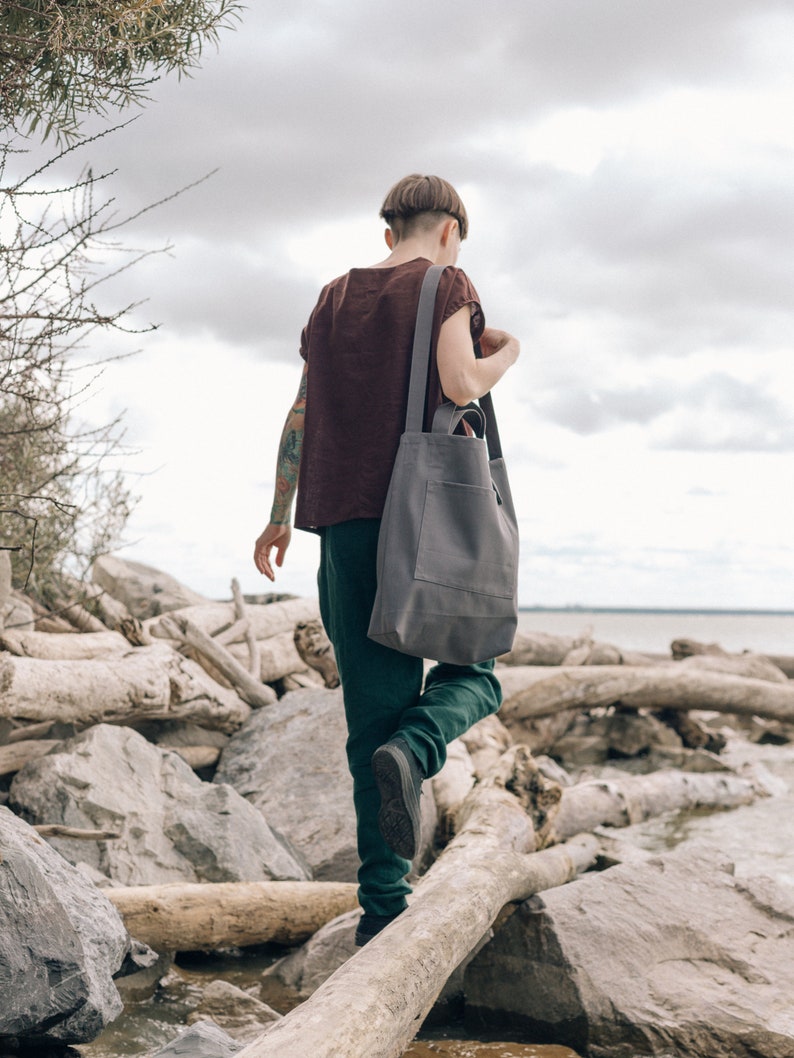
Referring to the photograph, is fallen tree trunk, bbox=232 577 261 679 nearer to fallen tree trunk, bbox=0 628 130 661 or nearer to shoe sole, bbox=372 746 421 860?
fallen tree trunk, bbox=0 628 130 661

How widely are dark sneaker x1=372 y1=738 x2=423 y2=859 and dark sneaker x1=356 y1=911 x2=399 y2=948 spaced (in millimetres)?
403

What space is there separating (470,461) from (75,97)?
3299 mm

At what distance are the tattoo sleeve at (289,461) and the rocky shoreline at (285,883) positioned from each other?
1.49 m

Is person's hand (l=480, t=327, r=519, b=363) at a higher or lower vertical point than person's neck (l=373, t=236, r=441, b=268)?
lower

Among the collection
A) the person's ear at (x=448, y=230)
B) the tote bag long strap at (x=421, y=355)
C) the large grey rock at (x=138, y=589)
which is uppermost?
the person's ear at (x=448, y=230)

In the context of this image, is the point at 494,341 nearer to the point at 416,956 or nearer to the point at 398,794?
the point at 398,794

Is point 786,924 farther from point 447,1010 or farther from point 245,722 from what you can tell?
point 245,722

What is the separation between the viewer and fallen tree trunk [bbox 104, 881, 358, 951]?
14.1 feet

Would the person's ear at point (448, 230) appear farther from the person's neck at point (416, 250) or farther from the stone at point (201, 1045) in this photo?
the stone at point (201, 1045)

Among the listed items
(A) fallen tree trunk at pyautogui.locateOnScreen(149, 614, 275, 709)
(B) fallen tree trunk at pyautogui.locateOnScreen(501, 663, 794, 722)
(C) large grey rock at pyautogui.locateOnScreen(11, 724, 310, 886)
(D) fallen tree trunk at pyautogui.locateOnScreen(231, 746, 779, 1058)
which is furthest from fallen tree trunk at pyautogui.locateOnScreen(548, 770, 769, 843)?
(C) large grey rock at pyautogui.locateOnScreen(11, 724, 310, 886)

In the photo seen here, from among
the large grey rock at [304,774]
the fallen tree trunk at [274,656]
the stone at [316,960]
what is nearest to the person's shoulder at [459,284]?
the stone at [316,960]

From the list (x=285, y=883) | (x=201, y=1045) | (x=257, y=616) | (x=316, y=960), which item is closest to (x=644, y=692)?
(x=257, y=616)

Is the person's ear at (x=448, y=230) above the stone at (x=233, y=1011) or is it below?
above

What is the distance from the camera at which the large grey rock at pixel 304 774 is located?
5859 millimetres
